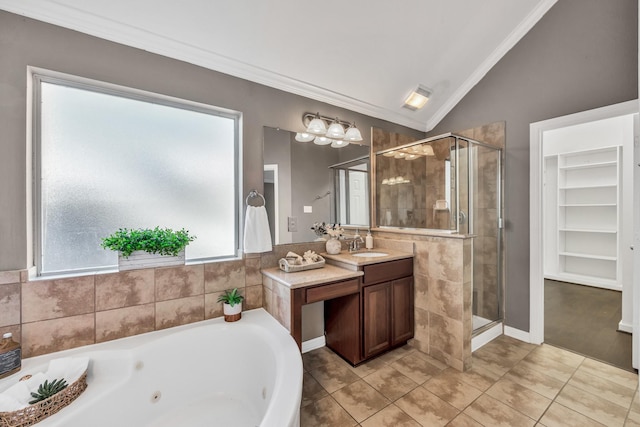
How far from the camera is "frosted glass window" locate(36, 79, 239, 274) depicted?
62.8 inches

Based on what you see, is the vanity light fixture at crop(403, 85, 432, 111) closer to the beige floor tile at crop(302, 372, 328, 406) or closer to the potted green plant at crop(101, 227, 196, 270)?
the potted green plant at crop(101, 227, 196, 270)

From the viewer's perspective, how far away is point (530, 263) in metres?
2.49

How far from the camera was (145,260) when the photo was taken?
1738 mm

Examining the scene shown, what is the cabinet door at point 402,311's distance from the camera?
2.30 metres

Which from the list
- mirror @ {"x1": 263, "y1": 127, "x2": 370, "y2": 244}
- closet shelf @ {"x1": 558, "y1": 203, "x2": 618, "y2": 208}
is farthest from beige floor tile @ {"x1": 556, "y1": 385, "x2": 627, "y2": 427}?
closet shelf @ {"x1": 558, "y1": 203, "x2": 618, "y2": 208}

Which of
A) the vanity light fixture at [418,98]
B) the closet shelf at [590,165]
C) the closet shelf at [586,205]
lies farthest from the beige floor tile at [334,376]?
the closet shelf at [590,165]

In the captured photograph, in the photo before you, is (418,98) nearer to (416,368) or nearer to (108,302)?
(416,368)

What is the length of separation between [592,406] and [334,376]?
5.51 ft

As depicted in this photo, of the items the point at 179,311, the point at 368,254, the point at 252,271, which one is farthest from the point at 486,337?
the point at 179,311

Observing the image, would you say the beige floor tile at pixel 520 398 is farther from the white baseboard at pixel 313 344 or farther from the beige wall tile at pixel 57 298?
the beige wall tile at pixel 57 298

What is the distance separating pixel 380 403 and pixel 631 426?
4.67ft

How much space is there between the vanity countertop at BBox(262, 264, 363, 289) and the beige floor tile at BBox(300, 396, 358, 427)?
2.56 ft

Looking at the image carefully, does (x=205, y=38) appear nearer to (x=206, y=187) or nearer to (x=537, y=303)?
(x=206, y=187)

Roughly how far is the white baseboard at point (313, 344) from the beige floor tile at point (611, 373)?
6.91 ft
